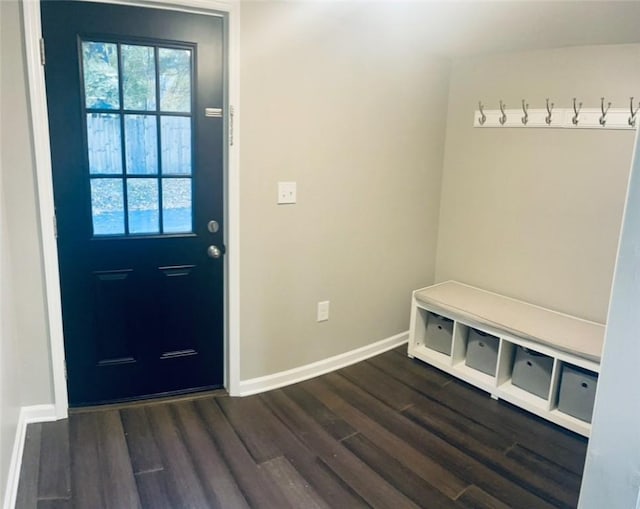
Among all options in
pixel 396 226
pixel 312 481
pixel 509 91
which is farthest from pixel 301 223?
pixel 509 91

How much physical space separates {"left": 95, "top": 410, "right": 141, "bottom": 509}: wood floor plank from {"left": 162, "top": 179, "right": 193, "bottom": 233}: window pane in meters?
1.01

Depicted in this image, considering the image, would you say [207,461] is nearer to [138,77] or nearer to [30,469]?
[30,469]

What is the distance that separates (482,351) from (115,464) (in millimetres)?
2094

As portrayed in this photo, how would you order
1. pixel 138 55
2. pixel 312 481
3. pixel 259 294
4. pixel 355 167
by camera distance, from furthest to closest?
pixel 355 167 → pixel 259 294 → pixel 138 55 → pixel 312 481

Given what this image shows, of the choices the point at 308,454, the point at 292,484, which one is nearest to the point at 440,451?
the point at 308,454

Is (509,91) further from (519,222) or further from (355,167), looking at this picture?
(355,167)

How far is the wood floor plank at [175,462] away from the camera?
1922mm

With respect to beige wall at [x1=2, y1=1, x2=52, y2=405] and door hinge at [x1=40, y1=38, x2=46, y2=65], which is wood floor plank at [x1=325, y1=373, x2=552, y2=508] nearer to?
beige wall at [x1=2, y1=1, x2=52, y2=405]

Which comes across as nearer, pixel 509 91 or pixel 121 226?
pixel 121 226

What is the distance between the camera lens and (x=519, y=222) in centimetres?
305

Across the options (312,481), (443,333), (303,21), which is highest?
(303,21)

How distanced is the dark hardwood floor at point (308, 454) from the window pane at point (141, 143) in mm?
1268

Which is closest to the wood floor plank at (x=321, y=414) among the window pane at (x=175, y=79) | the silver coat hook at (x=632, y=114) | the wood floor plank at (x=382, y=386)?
the wood floor plank at (x=382, y=386)

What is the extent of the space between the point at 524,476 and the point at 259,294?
1.59 metres
